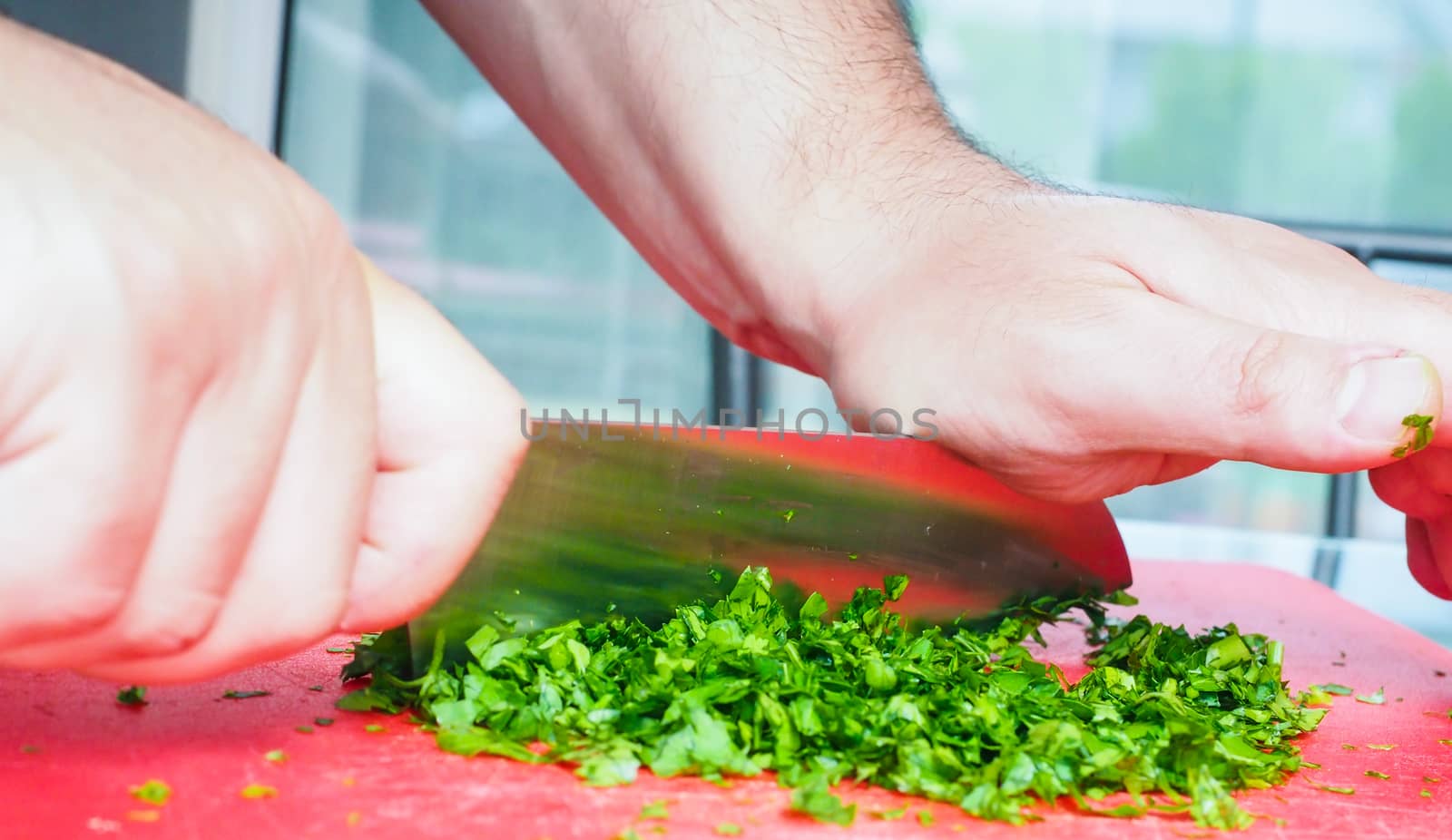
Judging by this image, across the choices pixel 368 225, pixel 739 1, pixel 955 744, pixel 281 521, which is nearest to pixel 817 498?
pixel 955 744

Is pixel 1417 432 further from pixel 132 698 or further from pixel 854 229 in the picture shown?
pixel 132 698

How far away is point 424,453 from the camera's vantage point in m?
0.65

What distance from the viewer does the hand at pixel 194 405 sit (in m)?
0.46

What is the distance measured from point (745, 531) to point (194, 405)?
0.60m

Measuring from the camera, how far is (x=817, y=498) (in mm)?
1090

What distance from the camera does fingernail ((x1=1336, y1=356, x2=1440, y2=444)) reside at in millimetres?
887

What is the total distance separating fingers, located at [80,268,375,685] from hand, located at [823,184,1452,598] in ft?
2.02

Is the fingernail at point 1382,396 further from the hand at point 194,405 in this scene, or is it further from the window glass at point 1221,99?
the window glass at point 1221,99

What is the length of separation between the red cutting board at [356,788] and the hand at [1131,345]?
0.29 meters

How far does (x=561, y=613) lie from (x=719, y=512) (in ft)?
0.59

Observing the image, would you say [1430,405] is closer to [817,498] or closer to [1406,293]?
[1406,293]

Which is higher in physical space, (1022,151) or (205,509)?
(1022,151)

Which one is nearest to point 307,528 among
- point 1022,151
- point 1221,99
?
point 1022,151

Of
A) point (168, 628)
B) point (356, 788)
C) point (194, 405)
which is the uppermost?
point (194, 405)
